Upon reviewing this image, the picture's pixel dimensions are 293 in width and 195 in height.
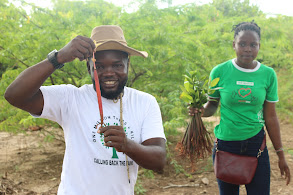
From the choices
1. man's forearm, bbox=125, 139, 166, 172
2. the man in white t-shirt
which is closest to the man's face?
the man in white t-shirt

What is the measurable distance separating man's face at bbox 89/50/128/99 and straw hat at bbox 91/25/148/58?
5 cm

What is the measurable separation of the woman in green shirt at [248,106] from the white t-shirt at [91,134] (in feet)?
3.66

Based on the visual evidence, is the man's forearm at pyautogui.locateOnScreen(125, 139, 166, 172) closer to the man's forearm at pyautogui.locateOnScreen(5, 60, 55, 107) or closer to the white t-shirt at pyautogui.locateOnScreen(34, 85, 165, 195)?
the white t-shirt at pyautogui.locateOnScreen(34, 85, 165, 195)

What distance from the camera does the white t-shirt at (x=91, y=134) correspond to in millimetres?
1830

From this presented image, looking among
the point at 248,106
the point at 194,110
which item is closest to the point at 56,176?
the point at 194,110

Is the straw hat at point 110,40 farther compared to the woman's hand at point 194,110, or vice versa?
the woman's hand at point 194,110

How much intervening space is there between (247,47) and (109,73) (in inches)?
59.7

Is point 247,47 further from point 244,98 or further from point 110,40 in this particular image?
point 110,40

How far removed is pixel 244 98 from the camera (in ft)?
9.09

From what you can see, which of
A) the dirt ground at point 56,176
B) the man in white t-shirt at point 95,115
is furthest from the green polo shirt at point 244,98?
the dirt ground at point 56,176

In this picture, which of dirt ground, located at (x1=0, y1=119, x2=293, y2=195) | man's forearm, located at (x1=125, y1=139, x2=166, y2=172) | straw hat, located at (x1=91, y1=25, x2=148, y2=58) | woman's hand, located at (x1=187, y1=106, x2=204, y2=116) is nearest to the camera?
man's forearm, located at (x1=125, y1=139, x2=166, y2=172)

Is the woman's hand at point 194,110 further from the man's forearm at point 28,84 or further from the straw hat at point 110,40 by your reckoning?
the man's forearm at point 28,84

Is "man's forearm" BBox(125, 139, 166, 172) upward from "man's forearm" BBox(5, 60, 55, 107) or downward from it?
downward

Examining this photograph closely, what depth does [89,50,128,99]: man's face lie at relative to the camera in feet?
6.45
